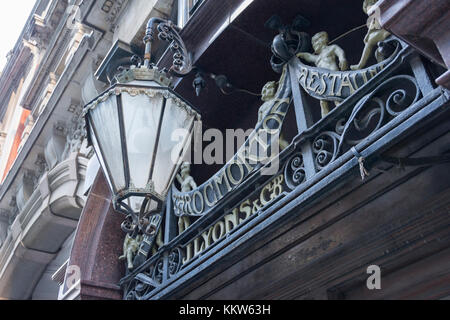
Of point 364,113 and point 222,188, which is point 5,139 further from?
point 364,113

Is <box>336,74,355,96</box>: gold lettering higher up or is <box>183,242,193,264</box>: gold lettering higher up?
<box>336,74,355,96</box>: gold lettering

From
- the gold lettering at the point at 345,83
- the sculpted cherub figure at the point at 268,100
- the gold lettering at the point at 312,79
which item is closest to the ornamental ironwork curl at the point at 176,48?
the sculpted cherub figure at the point at 268,100

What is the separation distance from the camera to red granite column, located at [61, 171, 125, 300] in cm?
497

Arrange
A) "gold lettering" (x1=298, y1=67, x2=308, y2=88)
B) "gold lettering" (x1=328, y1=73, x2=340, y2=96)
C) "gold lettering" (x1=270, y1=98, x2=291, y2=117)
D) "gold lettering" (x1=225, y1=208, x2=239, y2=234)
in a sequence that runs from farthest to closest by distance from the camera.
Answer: "gold lettering" (x1=270, y1=98, x2=291, y2=117), "gold lettering" (x1=225, y1=208, x2=239, y2=234), "gold lettering" (x1=298, y1=67, x2=308, y2=88), "gold lettering" (x1=328, y1=73, x2=340, y2=96)

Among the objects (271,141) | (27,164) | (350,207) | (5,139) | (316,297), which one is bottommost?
(316,297)

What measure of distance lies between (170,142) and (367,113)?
124cm

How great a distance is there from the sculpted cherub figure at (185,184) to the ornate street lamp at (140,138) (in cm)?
107

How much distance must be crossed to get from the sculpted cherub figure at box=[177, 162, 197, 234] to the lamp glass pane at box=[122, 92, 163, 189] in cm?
127

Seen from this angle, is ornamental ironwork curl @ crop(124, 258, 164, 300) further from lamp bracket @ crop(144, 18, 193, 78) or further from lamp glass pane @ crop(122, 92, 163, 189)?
lamp bracket @ crop(144, 18, 193, 78)

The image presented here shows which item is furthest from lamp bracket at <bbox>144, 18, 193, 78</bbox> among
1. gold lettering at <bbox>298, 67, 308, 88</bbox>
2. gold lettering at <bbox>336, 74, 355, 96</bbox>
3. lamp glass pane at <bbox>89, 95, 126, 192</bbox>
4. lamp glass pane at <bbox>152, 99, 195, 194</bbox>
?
gold lettering at <bbox>336, 74, 355, 96</bbox>
